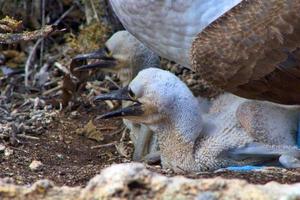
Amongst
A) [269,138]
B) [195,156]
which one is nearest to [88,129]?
[195,156]

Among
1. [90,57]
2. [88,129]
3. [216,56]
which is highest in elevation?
[216,56]

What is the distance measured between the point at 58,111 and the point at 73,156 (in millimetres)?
717

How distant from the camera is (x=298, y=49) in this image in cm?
421

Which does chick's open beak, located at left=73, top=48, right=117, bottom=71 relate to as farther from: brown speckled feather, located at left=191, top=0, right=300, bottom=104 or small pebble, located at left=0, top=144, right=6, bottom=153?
brown speckled feather, located at left=191, top=0, right=300, bottom=104

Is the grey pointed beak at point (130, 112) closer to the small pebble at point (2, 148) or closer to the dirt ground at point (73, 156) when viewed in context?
the dirt ground at point (73, 156)

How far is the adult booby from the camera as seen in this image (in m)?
4.19

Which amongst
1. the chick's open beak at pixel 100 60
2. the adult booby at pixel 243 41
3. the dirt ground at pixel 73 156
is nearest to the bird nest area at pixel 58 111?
the dirt ground at pixel 73 156

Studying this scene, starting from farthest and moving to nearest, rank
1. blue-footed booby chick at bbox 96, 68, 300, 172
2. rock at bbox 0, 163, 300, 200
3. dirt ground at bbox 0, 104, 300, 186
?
1. blue-footed booby chick at bbox 96, 68, 300, 172
2. dirt ground at bbox 0, 104, 300, 186
3. rock at bbox 0, 163, 300, 200

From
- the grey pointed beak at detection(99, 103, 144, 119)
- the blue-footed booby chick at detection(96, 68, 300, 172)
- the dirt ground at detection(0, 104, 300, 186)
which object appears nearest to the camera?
the dirt ground at detection(0, 104, 300, 186)

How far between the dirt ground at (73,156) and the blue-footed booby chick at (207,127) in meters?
0.20

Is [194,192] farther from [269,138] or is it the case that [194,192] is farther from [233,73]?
[269,138]

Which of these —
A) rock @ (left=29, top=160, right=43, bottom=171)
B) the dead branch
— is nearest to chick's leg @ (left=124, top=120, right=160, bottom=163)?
rock @ (left=29, top=160, right=43, bottom=171)

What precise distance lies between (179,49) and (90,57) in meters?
1.04

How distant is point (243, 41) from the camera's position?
13.8ft
